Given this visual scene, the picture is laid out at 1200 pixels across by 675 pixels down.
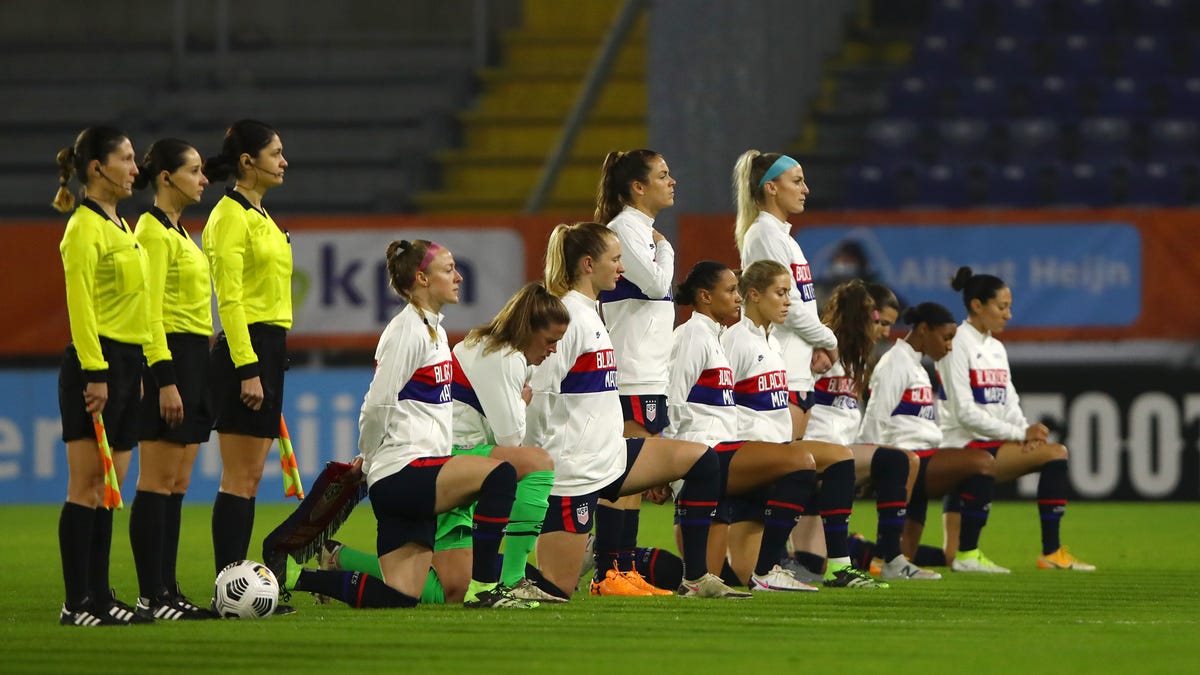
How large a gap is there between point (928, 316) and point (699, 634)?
389 centimetres

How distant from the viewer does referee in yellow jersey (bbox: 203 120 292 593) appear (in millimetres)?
6906

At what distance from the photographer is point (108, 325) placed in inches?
253

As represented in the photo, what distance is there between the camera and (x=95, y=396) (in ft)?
20.5

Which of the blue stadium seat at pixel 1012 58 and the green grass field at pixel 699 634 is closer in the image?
the green grass field at pixel 699 634

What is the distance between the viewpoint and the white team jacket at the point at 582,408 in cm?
729

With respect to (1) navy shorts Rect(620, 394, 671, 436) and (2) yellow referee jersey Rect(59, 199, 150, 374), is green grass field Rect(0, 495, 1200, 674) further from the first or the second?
(2) yellow referee jersey Rect(59, 199, 150, 374)

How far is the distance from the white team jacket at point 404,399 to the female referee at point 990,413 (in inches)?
142

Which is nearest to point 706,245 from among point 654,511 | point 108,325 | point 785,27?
point 654,511

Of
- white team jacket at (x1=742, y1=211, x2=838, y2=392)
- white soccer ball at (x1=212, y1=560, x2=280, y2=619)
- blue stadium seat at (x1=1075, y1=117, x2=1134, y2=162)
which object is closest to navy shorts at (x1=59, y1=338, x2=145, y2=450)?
white soccer ball at (x1=212, y1=560, x2=280, y2=619)

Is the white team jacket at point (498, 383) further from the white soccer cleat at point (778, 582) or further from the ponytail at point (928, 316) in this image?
the ponytail at point (928, 316)

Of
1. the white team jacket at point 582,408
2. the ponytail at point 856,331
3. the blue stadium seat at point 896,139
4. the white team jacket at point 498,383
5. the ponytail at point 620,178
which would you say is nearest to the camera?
the white team jacket at point 498,383

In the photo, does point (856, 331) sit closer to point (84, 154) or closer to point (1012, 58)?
point (84, 154)

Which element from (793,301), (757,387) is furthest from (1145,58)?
(757,387)

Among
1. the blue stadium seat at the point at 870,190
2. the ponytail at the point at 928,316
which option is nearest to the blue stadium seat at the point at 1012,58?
the blue stadium seat at the point at 870,190
